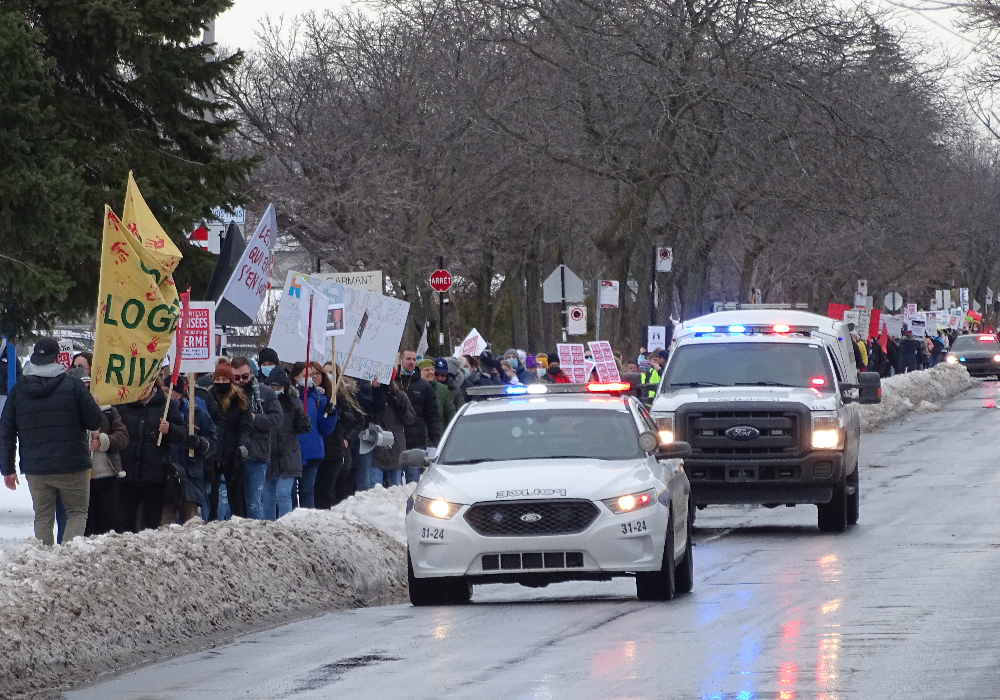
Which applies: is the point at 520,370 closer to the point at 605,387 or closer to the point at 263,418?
the point at 263,418

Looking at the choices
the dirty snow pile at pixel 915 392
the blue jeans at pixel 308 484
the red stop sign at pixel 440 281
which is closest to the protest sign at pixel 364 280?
the blue jeans at pixel 308 484

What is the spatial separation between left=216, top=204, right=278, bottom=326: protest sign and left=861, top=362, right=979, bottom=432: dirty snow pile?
2071 centimetres

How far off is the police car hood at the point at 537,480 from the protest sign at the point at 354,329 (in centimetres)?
499

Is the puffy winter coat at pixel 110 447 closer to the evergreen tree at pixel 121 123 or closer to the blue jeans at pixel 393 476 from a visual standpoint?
the blue jeans at pixel 393 476

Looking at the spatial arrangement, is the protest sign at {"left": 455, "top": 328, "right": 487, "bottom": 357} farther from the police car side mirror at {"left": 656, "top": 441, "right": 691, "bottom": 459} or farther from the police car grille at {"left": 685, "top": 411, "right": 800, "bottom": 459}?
the police car side mirror at {"left": 656, "top": 441, "right": 691, "bottom": 459}

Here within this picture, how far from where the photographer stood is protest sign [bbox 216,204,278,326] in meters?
17.0

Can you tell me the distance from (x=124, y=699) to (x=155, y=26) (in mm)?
17568

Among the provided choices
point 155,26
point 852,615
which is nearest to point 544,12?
point 155,26

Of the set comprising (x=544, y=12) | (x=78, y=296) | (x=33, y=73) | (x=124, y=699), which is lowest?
(x=124, y=699)

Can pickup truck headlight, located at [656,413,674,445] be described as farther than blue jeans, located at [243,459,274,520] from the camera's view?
Yes

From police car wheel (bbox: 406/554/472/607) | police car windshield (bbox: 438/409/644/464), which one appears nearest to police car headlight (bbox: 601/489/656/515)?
police car windshield (bbox: 438/409/644/464)

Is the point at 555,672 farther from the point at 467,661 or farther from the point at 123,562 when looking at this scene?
the point at 123,562

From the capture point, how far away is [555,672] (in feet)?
30.2

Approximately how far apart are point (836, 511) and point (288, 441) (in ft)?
18.1
